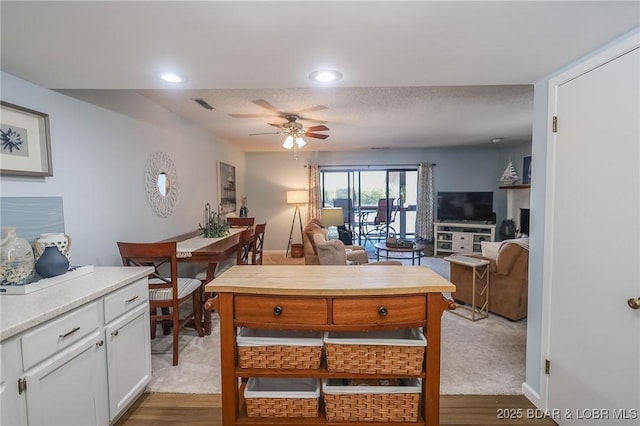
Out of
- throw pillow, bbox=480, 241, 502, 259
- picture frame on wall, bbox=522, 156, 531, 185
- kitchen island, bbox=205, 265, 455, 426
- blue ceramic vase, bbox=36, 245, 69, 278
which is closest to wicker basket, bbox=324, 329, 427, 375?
kitchen island, bbox=205, 265, 455, 426

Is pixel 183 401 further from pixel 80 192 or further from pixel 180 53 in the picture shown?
pixel 180 53

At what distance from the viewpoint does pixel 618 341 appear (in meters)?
1.32

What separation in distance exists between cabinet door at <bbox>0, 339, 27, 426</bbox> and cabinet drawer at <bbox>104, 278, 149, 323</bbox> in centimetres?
45

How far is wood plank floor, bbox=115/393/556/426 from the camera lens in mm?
1700

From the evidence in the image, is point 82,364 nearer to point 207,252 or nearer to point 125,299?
point 125,299

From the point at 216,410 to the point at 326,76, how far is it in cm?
226

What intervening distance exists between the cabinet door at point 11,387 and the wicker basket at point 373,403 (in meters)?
1.25

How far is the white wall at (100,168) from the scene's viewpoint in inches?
72.2

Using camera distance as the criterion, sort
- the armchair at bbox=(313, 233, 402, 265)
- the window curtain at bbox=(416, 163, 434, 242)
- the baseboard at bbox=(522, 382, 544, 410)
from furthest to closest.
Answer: the window curtain at bbox=(416, 163, 434, 242) < the armchair at bbox=(313, 233, 402, 265) < the baseboard at bbox=(522, 382, 544, 410)


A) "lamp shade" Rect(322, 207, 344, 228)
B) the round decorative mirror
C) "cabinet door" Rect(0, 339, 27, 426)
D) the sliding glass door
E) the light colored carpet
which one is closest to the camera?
"cabinet door" Rect(0, 339, 27, 426)

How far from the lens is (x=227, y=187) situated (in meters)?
5.17

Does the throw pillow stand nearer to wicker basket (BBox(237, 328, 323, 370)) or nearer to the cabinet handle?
wicker basket (BBox(237, 328, 323, 370))

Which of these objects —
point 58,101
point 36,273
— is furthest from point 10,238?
point 58,101

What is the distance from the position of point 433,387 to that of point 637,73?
1709mm
